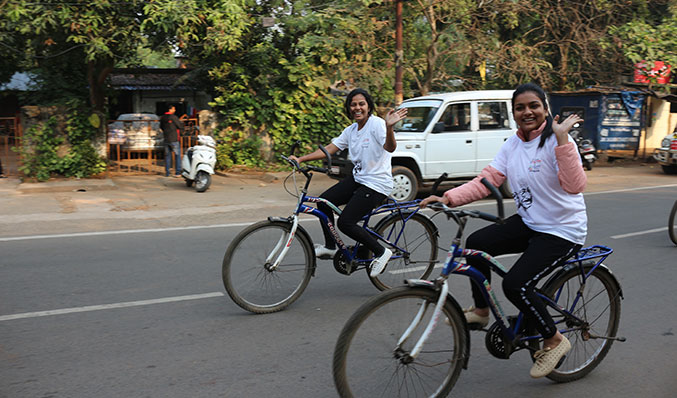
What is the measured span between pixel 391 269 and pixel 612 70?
57.6 ft

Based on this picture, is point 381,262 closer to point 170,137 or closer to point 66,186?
point 66,186

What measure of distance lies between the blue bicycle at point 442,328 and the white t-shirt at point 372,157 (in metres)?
2.04

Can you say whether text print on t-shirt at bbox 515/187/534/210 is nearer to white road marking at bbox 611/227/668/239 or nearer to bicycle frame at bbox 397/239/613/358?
bicycle frame at bbox 397/239/613/358

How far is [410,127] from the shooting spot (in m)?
11.7

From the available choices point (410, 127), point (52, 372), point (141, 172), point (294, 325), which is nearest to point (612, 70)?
point (410, 127)

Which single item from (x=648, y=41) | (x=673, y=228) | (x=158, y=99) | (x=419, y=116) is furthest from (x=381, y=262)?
(x=158, y=99)

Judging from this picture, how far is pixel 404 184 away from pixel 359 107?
237 inches

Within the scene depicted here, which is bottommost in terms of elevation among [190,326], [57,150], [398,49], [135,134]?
[190,326]

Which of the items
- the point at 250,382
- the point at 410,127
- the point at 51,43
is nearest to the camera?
the point at 250,382

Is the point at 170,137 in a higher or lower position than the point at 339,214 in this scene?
higher

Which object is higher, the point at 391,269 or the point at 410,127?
the point at 410,127

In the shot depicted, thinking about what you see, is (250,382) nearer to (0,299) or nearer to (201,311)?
(201,311)

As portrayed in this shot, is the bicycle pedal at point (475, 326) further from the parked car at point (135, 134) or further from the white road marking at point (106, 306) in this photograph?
the parked car at point (135, 134)

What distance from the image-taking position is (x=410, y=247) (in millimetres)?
5598
